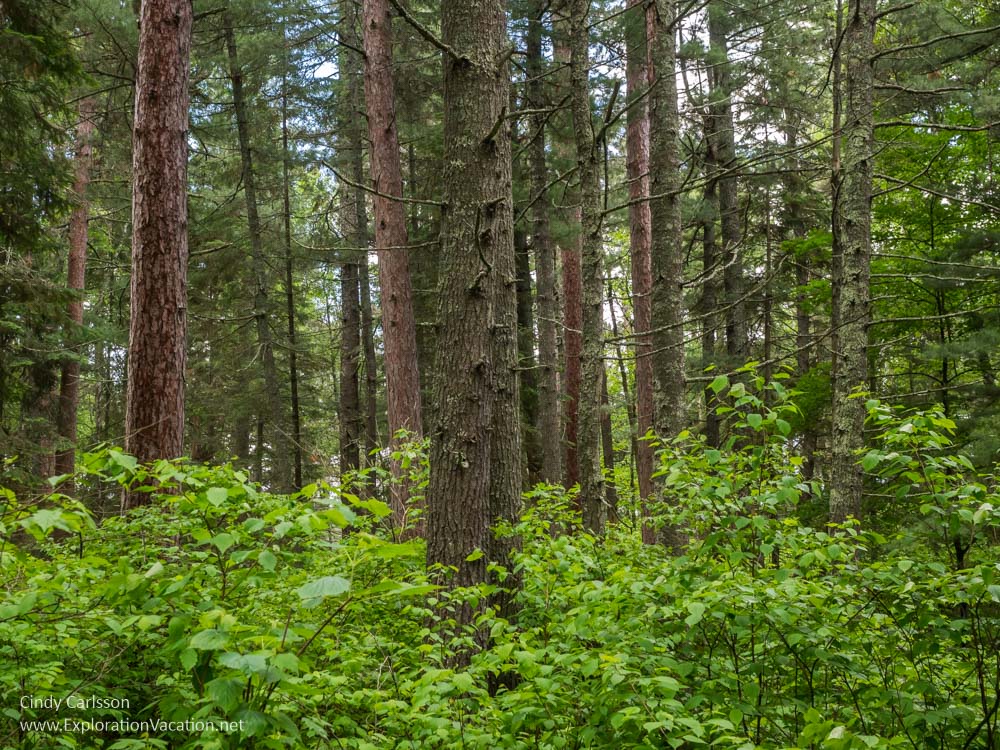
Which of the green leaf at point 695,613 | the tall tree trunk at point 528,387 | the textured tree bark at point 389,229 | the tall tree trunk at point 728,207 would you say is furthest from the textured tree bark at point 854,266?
the tall tree trunk at point 528,387

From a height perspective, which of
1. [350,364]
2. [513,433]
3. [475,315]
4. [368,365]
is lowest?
[513,433]

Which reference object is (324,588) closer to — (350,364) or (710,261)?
(710,261)

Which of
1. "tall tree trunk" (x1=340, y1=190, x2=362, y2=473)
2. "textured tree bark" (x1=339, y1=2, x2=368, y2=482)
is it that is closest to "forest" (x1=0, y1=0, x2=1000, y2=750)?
"textured tree bark" (x1=339, y1=2, x2=368, y2=482)

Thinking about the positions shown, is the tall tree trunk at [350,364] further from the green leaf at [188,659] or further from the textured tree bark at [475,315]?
the green leaf at [188,659]

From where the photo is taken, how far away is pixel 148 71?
649 cm

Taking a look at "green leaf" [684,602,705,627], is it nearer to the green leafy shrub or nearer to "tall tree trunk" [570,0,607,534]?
the green leafy shrub

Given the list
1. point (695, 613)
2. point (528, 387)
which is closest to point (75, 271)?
→ point (528, 387)

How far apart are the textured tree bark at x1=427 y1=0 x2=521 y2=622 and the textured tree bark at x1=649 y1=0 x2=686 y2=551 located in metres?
2.61

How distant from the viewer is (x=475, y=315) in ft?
13.9

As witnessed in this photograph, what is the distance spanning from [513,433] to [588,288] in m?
2.28

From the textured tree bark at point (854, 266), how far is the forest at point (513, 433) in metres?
0.04

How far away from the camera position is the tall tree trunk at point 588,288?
19.5 ft

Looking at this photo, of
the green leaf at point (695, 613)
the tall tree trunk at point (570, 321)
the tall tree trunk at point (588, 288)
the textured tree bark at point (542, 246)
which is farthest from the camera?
the tall tree trunk at point (570, 321)

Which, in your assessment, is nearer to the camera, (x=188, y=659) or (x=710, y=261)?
(x=188, y=659)
